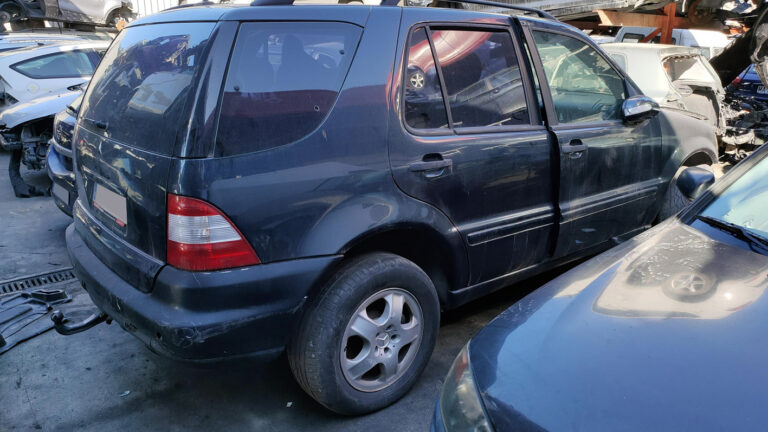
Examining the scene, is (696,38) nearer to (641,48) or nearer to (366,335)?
(641,48)

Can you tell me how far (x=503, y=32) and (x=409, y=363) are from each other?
1783 mm

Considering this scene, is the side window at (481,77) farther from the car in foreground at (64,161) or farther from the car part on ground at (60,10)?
the car part on ground at (60,10)

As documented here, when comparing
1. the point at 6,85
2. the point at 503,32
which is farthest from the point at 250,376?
the point at 6,85

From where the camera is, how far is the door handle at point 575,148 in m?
3.08

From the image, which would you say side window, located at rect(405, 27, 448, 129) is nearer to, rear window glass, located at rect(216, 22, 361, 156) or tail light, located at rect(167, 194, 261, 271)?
rear window glass, located at rect(216, 22, 361, 156)

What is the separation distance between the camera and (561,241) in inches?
127

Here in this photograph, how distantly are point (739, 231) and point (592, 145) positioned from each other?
1193 mm

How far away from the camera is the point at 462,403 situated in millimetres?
1590

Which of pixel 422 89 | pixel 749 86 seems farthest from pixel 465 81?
pixel 749 86

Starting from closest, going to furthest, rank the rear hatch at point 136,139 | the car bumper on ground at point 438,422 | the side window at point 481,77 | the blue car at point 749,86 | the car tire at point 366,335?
the car bumper on ground at point 438,422, the rear hatch at point 136,139, the car tire at point 366,335, the side window at point 481,77, the blue car at point 749,86

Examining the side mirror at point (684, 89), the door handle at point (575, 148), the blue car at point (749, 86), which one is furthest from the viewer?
the blue car at point (749, 86)

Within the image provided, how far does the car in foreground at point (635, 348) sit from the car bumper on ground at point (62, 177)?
3.42m

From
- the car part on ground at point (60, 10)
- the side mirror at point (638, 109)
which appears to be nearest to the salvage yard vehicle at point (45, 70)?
the side mirror at point (638, 109)

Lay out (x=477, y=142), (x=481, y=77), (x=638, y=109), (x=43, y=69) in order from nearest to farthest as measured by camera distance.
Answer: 1. (x=477, y=142)
2. (x=481, y=77)
3. (x=638, y=109)
4. (x=43, y=69)
